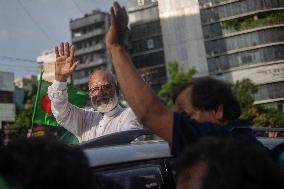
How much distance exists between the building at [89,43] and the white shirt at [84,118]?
5393 centimetres

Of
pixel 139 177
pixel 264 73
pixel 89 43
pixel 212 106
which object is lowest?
pixel 139 177

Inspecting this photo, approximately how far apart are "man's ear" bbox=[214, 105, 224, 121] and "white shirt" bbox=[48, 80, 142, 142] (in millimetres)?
1352

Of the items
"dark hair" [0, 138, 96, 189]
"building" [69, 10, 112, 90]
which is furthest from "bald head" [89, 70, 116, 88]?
"building" [69, 10, 112, 90]

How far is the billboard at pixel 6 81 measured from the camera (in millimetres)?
36125

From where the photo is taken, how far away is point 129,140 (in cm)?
237

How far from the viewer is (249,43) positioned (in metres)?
46.2

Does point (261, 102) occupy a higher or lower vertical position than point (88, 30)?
lower

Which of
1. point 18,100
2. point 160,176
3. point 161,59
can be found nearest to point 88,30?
point 161,59

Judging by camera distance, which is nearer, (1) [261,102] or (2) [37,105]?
(2) [37,105]

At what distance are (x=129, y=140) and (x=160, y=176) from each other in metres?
0.47

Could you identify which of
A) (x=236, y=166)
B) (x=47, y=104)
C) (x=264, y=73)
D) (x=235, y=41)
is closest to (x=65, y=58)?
(x=236, y=166)

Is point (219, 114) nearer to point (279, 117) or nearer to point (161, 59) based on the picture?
point (279, 117)

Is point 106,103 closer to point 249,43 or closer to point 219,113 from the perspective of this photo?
point 219,113

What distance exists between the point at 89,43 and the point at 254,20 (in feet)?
73.3
